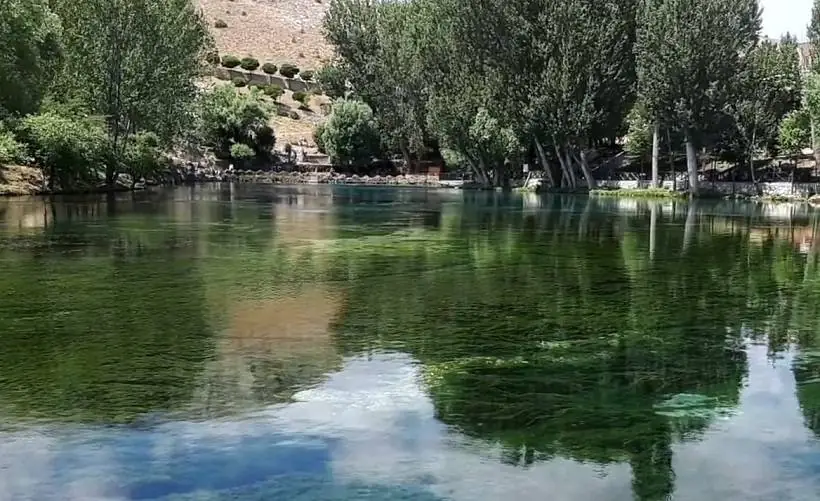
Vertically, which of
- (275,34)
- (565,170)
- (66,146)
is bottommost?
(565,170)

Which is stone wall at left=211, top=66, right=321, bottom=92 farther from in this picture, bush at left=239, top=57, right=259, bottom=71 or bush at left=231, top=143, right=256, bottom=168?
bush at left=231, top=143, right=256, bottom=168

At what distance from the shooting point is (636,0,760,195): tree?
46.4m

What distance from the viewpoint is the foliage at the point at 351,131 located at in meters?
77.9

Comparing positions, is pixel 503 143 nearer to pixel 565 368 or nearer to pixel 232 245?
pixel 232 245

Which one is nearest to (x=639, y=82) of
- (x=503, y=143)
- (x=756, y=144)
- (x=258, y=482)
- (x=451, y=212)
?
(x=756, y=144)

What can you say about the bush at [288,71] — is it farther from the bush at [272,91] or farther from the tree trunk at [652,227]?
the tree trunk at [652,227]

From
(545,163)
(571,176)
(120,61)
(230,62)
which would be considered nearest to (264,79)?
(230,62)

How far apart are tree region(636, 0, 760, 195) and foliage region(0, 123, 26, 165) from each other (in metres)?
32.8

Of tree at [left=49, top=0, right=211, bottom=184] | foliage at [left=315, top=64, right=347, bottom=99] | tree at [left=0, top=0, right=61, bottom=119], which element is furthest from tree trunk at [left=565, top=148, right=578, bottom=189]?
tree at [left=0, top=0, right=61, bottom=119]

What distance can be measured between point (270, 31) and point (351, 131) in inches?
2730

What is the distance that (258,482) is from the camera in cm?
644

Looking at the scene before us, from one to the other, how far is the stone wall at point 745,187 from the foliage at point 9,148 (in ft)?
116

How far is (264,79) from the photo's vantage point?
4419 inches

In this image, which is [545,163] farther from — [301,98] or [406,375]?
[301,98]
